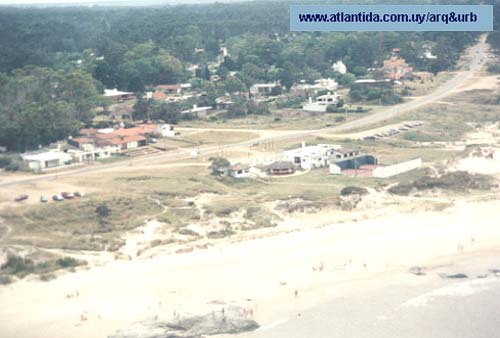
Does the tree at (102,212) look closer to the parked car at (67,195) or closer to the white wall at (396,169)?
the parked car at (67,195)

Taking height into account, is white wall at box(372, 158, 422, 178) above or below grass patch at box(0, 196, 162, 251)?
above

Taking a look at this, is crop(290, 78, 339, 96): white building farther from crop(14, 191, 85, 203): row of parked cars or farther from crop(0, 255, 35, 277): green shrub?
crop(0, 255, 35, 277): green shrub

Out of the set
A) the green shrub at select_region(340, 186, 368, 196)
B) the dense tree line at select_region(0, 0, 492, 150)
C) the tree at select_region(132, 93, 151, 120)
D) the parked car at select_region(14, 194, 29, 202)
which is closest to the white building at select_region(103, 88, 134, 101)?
the dense tree line at select_region(0, 0, 492, 150)

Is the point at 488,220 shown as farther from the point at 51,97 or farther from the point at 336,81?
the point at 336,81

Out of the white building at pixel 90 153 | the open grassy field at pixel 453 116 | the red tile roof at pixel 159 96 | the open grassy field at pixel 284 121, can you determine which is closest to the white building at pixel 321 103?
the open grassy field at pixel 284 121

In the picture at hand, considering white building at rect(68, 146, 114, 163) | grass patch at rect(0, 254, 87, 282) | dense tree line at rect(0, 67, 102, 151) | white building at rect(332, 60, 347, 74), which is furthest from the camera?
white building at rect(332, 60, 347, 74)

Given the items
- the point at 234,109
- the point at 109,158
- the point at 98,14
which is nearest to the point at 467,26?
the point at 109,158

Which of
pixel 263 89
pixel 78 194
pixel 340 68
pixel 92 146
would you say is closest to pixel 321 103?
pixel 263 89
